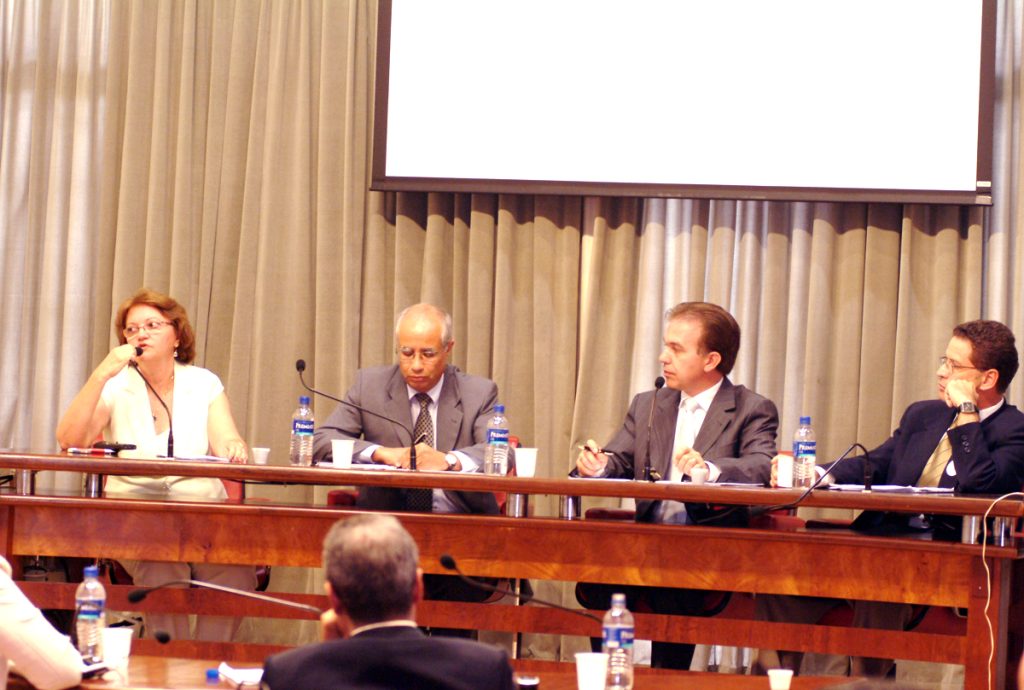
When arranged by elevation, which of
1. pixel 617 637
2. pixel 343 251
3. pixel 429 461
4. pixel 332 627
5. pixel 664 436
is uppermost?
pixel 343 251

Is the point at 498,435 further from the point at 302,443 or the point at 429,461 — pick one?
the point at 302,443

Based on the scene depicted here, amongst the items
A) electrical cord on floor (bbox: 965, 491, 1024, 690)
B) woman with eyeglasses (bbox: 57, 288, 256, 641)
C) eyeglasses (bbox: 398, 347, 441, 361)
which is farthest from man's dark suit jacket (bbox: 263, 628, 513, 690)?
eyeglasses (bbox: 398, 347, 441, 361)

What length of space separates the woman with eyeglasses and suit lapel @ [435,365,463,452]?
2.17 feet

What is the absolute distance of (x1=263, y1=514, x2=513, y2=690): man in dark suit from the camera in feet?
5.86

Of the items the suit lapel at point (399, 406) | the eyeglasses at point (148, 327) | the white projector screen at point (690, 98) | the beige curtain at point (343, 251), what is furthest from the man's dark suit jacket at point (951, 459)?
the eyeglasses at point (148, 327)

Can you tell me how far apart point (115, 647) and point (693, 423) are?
87.0 inches

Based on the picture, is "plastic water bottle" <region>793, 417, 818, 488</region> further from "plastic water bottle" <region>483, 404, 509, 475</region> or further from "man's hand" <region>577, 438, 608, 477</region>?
"plastic water bottle" <region>483, 404, 509, 475</region>

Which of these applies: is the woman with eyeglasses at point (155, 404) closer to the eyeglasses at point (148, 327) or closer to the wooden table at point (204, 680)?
the eyeglasses at point (148, 327)

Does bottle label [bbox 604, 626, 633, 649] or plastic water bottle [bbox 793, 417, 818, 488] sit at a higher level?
plastic water bottle [bbox 793, 417, 818, 488]

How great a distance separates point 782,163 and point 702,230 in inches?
16.4

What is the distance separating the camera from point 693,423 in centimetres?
420

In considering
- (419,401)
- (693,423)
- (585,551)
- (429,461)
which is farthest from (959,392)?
(419,401)

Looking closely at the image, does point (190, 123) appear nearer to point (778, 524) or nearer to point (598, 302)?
point (598, 302)

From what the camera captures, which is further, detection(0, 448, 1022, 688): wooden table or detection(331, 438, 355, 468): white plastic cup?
detection(331, 438, 355, 468): white plastic cup
